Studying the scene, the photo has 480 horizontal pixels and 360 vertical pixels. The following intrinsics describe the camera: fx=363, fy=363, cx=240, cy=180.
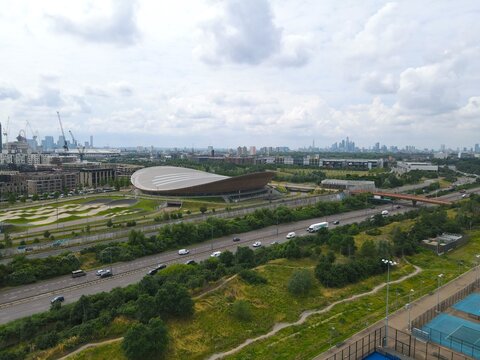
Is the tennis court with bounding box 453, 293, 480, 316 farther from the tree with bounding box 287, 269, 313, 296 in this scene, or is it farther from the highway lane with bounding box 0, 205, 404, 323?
the highway lane with bounding box 0, 205, 404, 323

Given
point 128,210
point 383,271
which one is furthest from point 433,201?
point 128,210

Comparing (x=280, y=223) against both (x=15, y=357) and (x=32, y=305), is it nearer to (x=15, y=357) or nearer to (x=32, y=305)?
(x=32, y=305)

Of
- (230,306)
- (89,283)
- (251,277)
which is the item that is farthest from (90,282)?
(251,277)

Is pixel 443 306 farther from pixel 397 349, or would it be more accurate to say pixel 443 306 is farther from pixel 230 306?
pixel 230 306

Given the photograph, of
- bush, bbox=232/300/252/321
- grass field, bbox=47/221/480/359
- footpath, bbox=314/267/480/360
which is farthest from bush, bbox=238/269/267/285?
footpath, bbox=314/267/480/360

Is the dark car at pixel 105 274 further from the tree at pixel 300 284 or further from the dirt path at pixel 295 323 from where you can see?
the tree at pixel 300 284

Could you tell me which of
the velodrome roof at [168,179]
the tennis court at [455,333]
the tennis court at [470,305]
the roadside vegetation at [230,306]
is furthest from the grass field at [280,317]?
the velodrome roof at [168,179]
